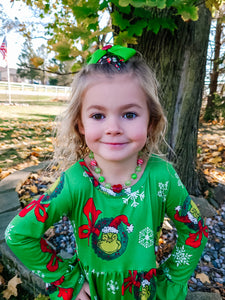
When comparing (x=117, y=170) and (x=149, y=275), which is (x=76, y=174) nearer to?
(x=117, y=170)

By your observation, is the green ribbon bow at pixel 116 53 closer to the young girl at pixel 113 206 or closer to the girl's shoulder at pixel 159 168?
the young girl at pixel 113 206

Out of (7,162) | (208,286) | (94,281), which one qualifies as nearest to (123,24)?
(94,281)

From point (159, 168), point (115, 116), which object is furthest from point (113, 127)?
point (159, 168)

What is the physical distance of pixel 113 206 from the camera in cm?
114

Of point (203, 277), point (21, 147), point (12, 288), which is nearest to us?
point (12, 288)

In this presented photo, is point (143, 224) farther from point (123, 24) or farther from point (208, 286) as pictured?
point (123, 24)

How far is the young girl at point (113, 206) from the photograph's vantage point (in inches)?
40.9

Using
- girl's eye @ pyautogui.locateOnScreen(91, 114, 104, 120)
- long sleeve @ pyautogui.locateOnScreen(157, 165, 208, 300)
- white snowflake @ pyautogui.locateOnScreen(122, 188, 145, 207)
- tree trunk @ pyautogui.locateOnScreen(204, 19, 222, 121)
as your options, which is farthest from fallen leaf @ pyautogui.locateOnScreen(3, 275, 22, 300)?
tree trunk @ pyautogui.locateOnScreen(204, 19, 222, 121)

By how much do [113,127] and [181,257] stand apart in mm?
770

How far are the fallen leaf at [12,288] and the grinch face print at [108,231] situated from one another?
3.01 ft

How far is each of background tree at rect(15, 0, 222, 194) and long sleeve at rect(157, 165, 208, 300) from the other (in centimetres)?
110

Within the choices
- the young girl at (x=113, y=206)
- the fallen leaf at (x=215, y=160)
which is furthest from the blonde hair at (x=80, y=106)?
the fallen leaf at (x=215, y=160)

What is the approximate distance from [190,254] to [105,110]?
0.84 metres

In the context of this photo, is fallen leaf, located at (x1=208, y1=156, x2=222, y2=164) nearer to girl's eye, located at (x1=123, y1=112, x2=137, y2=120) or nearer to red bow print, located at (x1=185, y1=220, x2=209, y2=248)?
red bow print, located at (x1=185, y1=220, x2=209, y2=248)
